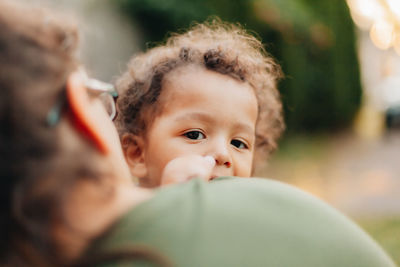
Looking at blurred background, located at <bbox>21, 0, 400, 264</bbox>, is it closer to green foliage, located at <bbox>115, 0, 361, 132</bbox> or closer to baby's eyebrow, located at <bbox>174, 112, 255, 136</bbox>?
green foliage, located at <bbox>115, 0, 361, 132</bbox>

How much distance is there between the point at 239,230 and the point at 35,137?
0.53 meters

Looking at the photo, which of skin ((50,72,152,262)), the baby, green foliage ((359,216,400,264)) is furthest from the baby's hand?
green foliage ((359,216,400,264))

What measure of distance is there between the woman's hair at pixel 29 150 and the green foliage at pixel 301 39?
29.2ft

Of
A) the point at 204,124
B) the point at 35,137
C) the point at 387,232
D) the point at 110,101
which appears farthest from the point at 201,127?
the point at 387,232

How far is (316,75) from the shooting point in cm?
1372

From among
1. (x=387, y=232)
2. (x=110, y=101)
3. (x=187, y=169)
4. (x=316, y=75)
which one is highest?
(x=316, y=75)

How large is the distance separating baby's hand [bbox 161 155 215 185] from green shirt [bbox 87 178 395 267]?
1.65 ft

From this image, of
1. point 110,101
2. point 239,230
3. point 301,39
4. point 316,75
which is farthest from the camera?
point 316,75

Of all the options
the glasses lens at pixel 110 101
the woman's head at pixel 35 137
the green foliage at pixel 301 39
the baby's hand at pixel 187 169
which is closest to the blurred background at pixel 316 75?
the green foliage at pixel 301 39

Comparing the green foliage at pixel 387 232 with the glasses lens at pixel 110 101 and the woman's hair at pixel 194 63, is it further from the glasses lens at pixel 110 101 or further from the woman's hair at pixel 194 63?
the glasses lens at pixel 110 101

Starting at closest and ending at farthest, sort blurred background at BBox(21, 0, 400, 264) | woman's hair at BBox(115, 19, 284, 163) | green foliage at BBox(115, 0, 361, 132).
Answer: woman's hair at BBox(115, 19, 284, 163)
blurred background at BBox(21, 0, 400, 264)
green foliage at BBox(115, 0, 361, 132)

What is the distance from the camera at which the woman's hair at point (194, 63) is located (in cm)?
253

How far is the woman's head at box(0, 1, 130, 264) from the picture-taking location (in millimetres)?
1039

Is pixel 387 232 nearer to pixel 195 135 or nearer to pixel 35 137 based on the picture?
pixel 195 135
